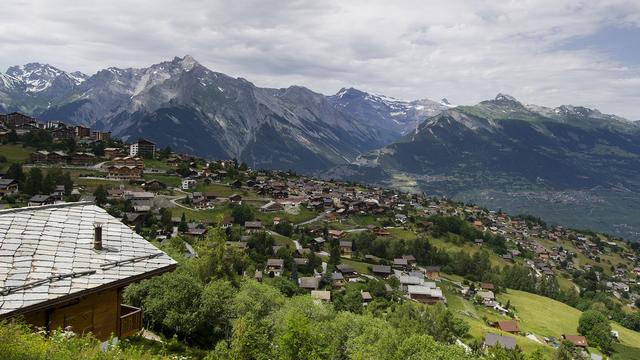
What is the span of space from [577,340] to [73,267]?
4652 inches

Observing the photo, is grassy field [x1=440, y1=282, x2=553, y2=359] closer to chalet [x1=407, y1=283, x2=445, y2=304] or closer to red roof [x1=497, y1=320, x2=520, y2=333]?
red roof [x1=497, y1=320, x2=520, y2=333]

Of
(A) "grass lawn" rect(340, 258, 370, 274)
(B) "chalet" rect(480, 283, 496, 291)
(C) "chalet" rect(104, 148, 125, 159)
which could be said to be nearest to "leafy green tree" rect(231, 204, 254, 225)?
(A) "grass lawn" rect(340, 258, 370, 274)

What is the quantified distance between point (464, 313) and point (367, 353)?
260 ft

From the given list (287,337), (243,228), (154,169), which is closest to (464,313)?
(243,228)

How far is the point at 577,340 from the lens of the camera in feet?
351

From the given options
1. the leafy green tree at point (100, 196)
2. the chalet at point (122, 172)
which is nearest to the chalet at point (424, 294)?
the leafy green tree at point (100, 196)

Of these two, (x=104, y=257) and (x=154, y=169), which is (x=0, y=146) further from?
(x=104, y=257)

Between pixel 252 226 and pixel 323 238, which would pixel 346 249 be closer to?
pixel 323 238

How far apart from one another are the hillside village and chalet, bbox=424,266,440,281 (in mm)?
363

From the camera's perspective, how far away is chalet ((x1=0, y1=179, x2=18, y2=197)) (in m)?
123

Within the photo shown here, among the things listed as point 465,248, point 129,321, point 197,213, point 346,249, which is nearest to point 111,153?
point 197,213

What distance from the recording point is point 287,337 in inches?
1060

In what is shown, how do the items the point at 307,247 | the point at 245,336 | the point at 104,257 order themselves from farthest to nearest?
the point at 307,247, the point at 245,336, the point at 104,257

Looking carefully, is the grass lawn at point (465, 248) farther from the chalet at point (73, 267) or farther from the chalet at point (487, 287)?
the chalet at point (73, 267)
